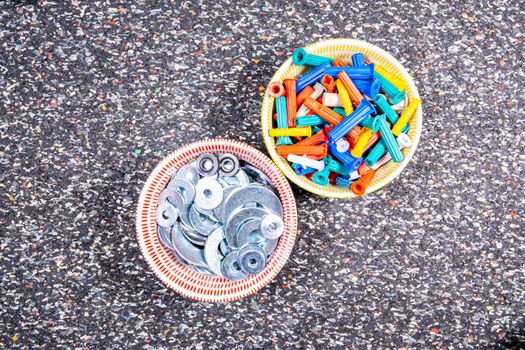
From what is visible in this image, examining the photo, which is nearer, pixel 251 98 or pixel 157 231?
pixel 157 231

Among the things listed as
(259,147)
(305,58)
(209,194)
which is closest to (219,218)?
(209,194)

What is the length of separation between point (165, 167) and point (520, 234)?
808 mm

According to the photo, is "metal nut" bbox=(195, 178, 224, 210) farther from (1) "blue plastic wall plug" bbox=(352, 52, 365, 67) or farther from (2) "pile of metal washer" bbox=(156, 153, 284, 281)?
(1) "blue plastic wall plug" bbox=(352, 52, 365, 67)

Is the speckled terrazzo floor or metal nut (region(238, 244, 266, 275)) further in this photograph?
the speckled terrazzo floor

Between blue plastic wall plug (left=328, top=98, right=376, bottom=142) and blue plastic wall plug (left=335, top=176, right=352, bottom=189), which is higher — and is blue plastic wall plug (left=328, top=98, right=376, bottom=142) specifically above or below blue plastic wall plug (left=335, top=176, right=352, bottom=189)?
above

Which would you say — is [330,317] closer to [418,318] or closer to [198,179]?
[418,318]

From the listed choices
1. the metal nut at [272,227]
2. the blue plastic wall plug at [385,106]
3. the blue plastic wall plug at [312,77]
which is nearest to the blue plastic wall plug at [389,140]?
the blue plastic wall plug at [385,106]

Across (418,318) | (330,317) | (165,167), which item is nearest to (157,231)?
(165,167)

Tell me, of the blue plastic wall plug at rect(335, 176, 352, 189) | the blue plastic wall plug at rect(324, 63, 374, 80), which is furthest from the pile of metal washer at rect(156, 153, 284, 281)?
the blue plastic wall plug at rect(324, 63, 374, 80)

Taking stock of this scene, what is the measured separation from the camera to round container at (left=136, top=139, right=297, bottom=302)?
3.18 feet

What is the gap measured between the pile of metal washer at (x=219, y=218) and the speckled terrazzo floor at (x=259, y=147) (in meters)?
0.16

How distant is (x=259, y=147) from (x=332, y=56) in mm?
250

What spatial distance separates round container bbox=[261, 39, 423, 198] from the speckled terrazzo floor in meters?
0.12

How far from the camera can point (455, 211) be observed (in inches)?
44.6
